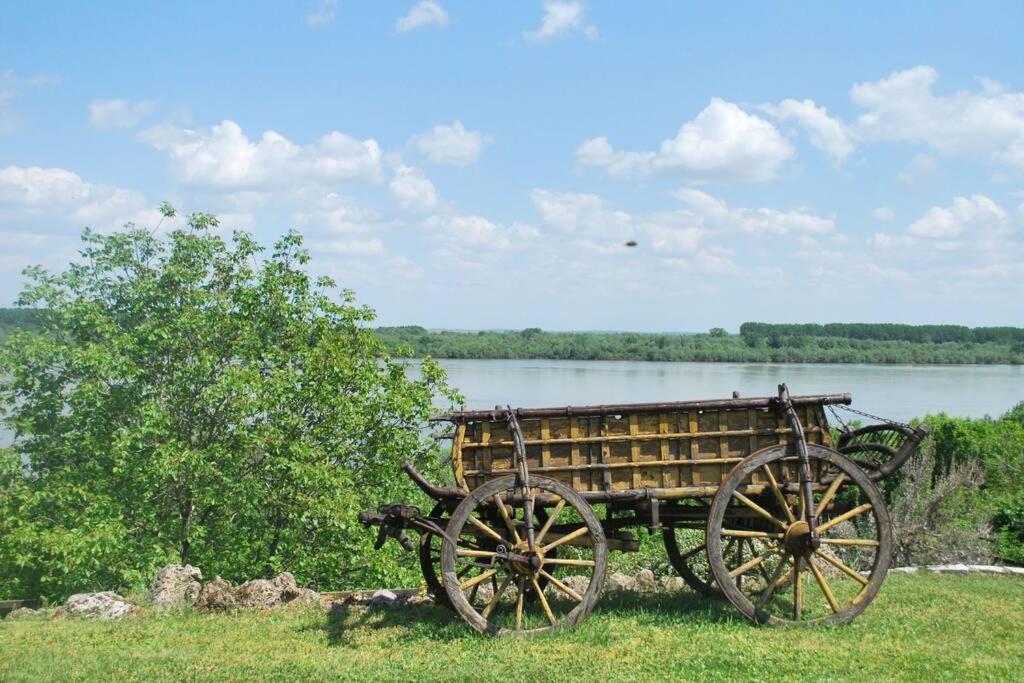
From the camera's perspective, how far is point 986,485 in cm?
1719

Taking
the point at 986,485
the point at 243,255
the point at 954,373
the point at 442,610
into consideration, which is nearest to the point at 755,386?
the point at 954,373

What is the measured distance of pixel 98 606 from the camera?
343 inches

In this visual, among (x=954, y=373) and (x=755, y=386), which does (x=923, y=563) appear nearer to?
(x=755, y=386)

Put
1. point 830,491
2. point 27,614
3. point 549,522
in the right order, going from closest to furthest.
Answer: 1. point 549,522
2. point 830,491
3. point 27,614

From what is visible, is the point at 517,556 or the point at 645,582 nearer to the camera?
the point at 517,556

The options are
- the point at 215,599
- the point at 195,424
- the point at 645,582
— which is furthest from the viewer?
the point at 195,424

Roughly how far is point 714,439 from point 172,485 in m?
10.0

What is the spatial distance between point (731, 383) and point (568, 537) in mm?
47299

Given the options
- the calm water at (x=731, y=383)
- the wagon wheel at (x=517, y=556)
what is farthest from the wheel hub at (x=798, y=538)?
the calm water at (x=731, y=383)

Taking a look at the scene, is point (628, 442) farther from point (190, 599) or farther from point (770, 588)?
point (190, 599)

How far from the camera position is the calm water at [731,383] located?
40.3m

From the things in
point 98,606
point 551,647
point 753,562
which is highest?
point 753,562

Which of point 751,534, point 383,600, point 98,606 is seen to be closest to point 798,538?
point 751,534

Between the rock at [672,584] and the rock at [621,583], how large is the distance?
31 centimetres
